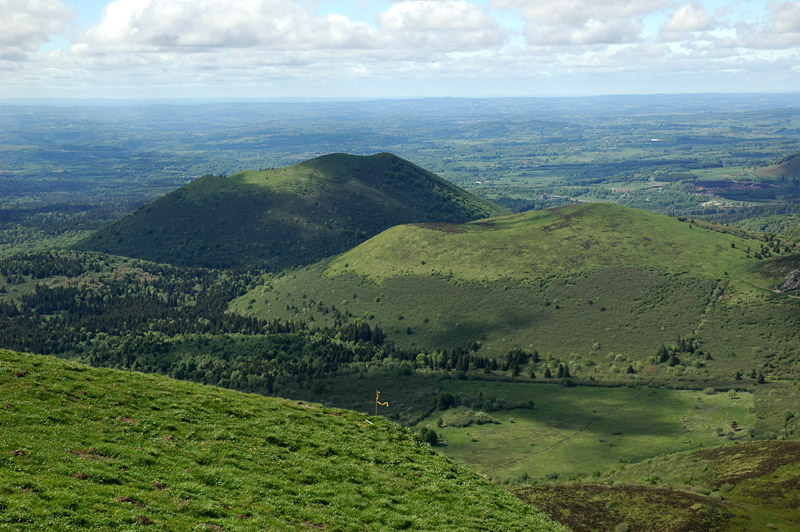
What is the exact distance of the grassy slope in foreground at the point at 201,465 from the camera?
109ft

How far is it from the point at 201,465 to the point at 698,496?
61103 mm

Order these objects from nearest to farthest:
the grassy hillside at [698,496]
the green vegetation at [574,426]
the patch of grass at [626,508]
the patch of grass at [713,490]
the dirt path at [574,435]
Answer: the patch of grass at [626,508] < the grassy hillside at [698,496] < the patch of grass at [713,490] < the green vegetation at [574,426] < the dirt path at [574,435]

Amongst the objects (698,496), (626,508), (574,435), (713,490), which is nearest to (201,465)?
(626,508)

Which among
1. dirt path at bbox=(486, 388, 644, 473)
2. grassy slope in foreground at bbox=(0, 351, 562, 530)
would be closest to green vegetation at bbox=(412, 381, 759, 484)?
dirt path at bbox=(486, 388, 644, 473)

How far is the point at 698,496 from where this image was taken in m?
76.6

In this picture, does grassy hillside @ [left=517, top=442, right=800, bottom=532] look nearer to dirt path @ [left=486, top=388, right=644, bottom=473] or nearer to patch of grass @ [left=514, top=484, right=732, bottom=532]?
patch of grass @ [left=514, top=484, right=732, bottom=532]

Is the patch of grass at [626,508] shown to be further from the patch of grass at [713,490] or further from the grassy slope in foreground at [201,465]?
the grassy slope in foreground at [201,465]

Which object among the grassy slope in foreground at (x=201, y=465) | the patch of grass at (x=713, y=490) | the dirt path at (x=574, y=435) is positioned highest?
the grassy slope in foreground at (x=201, y=465)

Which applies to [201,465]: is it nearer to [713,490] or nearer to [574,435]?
[713,490]

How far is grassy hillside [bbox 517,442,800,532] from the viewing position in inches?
2675

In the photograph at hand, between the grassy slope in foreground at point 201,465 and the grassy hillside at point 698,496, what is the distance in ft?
74.5

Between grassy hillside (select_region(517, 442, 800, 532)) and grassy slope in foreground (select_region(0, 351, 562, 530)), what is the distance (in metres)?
22.7

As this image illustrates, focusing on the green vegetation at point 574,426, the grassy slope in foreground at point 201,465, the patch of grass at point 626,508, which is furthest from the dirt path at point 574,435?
the grassy slope in foreground at point 201,465

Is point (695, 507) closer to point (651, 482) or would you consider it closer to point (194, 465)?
point (651, 482)
